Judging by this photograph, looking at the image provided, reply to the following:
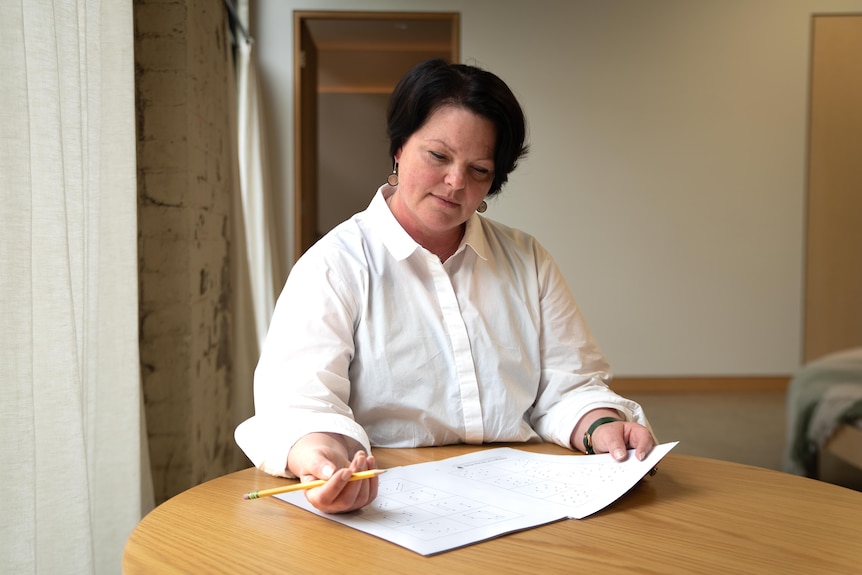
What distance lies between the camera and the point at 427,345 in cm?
121

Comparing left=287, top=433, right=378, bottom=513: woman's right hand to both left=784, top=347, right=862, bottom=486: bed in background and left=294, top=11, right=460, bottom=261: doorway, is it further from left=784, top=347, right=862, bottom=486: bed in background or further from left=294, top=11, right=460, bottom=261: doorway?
left=294, top=11, right=460, bottom=261: doorway

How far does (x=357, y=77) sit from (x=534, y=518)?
25.9 ft

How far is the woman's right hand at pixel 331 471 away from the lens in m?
0.81

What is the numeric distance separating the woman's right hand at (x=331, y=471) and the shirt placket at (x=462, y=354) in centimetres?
27

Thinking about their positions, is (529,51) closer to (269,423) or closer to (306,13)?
(306,13)

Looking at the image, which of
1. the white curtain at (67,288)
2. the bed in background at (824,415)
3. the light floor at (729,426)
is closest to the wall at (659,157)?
the light floor at (729,426)

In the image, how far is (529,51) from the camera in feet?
17.6

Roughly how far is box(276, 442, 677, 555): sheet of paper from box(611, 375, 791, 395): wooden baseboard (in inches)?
182

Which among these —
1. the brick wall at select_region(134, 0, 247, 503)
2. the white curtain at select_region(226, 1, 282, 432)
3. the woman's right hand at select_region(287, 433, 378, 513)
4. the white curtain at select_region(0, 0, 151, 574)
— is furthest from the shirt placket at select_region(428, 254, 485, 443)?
the white curtain at select_region(226, 1, 282, 432)

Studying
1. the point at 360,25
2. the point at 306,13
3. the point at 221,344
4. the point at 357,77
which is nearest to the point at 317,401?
the point at 221,344

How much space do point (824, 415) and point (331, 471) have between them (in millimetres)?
2688

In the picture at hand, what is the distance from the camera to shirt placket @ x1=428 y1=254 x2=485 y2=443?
1.21 meters

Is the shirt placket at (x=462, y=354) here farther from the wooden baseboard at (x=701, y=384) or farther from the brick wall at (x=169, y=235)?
the wooden baseboard at (x=701, y=384)

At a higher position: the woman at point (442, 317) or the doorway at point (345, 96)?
the doorway at point (345, 96)
